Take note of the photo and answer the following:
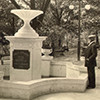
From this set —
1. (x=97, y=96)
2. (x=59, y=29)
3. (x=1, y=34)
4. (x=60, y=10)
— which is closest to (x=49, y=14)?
(x=60, y=10)

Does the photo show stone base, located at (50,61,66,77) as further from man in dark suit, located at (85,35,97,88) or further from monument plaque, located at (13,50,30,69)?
man in dark suit, located at (85,35,97,88)

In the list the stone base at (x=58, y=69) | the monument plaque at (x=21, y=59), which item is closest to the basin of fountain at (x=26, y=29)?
the monument plaque at (x=21, y=59)

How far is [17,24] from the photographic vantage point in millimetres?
22734

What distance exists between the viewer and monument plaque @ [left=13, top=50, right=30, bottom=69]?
9812 millimetres

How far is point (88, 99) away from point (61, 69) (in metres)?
5.35

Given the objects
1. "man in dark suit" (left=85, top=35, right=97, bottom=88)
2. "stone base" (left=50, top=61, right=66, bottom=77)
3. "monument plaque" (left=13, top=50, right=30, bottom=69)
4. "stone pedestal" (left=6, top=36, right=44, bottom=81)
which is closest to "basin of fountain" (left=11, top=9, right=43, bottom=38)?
"stone pedestal" (left=6, top=36, right=44, bottom=81)

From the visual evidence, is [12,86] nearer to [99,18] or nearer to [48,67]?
[48,67]

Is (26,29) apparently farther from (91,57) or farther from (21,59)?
(91,57)

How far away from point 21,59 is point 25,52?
1.00 ft

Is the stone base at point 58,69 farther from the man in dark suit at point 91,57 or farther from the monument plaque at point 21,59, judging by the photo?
the man in dark suit at point 91,57

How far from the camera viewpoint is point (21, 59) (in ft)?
32.3

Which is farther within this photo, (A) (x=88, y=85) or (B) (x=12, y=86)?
(A) (x=88, y=85)

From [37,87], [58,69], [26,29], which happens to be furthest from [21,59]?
[58,69]

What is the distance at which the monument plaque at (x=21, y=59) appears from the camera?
9.81 m
